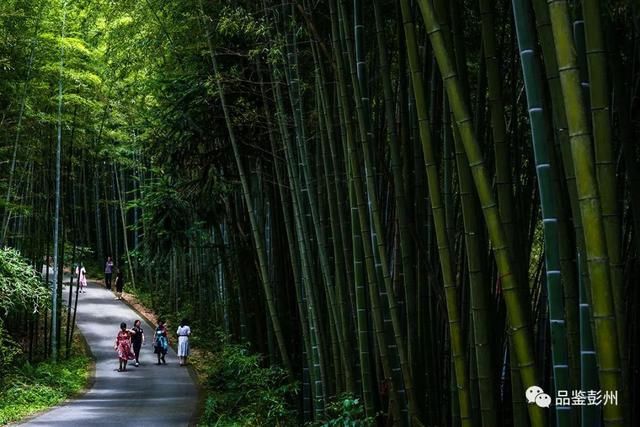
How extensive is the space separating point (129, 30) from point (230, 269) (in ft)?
12.0

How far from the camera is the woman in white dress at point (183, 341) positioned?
12.1m

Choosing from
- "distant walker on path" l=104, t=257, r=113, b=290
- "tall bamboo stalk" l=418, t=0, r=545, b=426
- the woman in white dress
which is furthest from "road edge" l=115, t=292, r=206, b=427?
"tall bamboo stalk" l=418, t=0, r=545, b=426

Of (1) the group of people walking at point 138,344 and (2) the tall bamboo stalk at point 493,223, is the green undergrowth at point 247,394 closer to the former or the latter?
(1) the group of people walking at point 138,344

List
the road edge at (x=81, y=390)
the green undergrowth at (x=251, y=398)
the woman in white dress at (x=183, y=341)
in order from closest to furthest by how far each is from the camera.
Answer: the green undergrowth at (x=251, y=398) → the road edge at (x=81, y=390) → the woman in white dress at (x=183, y=341)

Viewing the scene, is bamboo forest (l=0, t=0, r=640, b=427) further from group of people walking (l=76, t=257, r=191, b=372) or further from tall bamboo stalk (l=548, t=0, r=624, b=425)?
group of people walking (l=76, t=257, r=191, b=372)

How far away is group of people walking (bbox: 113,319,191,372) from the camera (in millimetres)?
11984

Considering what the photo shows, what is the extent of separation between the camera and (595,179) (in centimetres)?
200

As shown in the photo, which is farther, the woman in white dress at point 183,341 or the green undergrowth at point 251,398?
the woman in white dress at point 183,341

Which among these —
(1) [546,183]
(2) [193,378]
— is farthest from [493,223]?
(2) [193,378]

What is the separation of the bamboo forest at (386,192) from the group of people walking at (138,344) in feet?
1.21

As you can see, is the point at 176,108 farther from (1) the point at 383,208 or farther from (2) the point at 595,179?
(2) the point at 595,179

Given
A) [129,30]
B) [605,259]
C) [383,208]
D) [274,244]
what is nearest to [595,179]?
[605,259]

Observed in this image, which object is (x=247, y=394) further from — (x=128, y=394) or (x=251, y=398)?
(x=128, y=394)

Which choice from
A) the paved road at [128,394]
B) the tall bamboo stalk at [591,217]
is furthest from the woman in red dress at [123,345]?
the tall bamboo stalk at [591,217]
